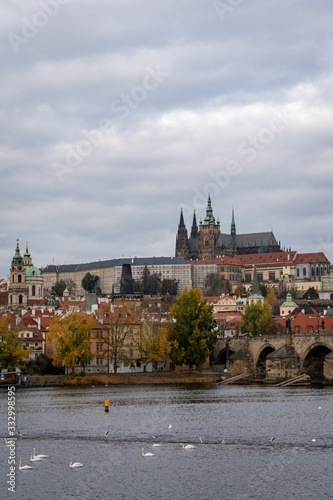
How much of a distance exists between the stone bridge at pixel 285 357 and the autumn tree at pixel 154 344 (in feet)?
24.8

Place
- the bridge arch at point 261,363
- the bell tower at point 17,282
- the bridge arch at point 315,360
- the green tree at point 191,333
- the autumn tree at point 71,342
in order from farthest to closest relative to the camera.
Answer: the bell tower at point 17,282 < the bridge arch at point 261,363 < the green tree at point 191,333 < the bridge arch at point 315,360 < the autumn tree at point 71,342

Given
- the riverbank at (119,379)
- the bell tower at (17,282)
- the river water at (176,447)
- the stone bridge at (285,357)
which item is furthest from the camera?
the bell tower at (17,282)

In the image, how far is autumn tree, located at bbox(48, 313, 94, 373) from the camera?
81.8 metres

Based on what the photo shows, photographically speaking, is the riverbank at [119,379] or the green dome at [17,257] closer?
the riverbank at [119,379]

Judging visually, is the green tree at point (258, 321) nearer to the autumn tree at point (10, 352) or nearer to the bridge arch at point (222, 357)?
the bridge arch at point (222, 357)

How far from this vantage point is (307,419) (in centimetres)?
5112

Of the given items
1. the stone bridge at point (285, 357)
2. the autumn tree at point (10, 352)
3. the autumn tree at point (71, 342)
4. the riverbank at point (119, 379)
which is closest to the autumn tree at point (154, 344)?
the riverbank at point (119, 379)

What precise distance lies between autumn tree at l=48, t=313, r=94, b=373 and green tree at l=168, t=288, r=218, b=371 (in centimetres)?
980

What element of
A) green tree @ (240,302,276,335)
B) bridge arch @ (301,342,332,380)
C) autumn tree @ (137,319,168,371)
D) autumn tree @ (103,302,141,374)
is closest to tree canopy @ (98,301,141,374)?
autumn tree @ (103,302,141,374)

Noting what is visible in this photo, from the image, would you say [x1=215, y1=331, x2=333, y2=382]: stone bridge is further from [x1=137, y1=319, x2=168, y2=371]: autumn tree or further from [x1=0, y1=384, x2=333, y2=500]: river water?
[x1=0, y1=384, x2=333, y2=500]: river water

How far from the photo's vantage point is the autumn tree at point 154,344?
285ft

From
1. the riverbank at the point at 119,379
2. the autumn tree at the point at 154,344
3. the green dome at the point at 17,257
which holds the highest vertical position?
the green dome at the point at 17,257

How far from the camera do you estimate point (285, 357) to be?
84.1 metres

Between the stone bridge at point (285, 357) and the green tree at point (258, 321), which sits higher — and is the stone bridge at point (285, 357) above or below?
below
